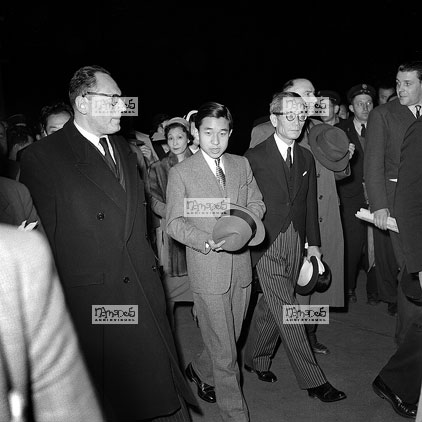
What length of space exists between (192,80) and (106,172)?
1009 centimetres

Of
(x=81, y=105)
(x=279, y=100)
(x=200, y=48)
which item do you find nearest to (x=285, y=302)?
(x=279, y=100)

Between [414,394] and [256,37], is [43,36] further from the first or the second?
[414,394]

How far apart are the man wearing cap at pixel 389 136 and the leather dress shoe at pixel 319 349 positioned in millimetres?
641

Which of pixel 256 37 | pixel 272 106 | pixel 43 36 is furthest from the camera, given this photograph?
pixel 256 37

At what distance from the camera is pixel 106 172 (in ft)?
9.91

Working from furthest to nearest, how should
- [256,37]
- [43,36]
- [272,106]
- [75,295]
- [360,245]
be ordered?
[256,37]
[43,36]
[360,245]
[272,106]
[75,295]

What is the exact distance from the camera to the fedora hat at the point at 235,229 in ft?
10.4

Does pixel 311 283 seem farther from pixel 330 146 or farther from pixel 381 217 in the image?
pixel 330 146

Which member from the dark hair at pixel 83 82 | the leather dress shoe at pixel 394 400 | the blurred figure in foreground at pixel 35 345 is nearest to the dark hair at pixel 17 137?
the dark hair at pixel 83 82

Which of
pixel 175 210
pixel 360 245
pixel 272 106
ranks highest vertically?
pixel 272 106

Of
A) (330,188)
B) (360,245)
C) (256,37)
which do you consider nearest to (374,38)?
(256,37)

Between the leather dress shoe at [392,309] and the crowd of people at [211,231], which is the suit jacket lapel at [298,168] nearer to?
the crowd of people at [211,231]

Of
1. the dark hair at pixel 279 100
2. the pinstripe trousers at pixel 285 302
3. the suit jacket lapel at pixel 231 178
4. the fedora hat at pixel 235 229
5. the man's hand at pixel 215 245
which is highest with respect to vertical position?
the dark hair at pixel 279 100

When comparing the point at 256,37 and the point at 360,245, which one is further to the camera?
the point at 256,37
